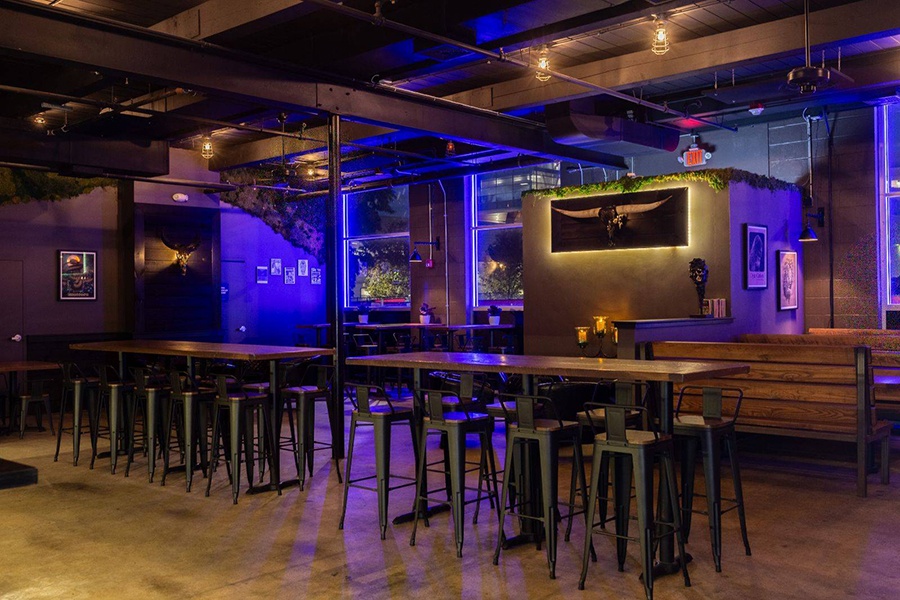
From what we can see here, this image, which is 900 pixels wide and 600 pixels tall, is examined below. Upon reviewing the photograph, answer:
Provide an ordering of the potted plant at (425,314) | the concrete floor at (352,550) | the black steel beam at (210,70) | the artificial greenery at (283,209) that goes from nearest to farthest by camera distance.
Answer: the concrete floor at (352,550) → the black steel beam at (210,70) → the artificial greenery at (283,209) → the potted plant at (425,314)

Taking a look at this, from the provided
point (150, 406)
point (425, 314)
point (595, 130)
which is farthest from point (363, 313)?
point (150, 406)

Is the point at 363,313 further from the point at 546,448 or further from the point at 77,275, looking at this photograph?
the point at 546,448

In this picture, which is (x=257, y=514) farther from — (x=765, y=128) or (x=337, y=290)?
(x=765, y=128)

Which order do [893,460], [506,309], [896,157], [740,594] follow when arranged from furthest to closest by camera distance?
[506,309] → [896,157] → [893,460] → [740,594]

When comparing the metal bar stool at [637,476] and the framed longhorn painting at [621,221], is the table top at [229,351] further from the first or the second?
the framed longhorn painting at [621,221]

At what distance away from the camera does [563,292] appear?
10727 mm

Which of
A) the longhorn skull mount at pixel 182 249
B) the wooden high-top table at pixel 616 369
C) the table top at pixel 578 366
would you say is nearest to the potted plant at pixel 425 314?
the longhorn skull mount at pixel 182 249

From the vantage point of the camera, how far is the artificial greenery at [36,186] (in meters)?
10.8

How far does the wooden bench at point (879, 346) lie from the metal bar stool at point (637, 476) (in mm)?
3147

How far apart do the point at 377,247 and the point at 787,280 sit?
8049mm

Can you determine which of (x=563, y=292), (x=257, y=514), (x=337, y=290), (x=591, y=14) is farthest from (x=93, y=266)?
(x=591, y=14)

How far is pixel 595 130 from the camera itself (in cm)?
952

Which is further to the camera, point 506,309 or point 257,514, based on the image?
Result: point 506,309

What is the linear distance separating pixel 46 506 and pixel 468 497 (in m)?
2.95
